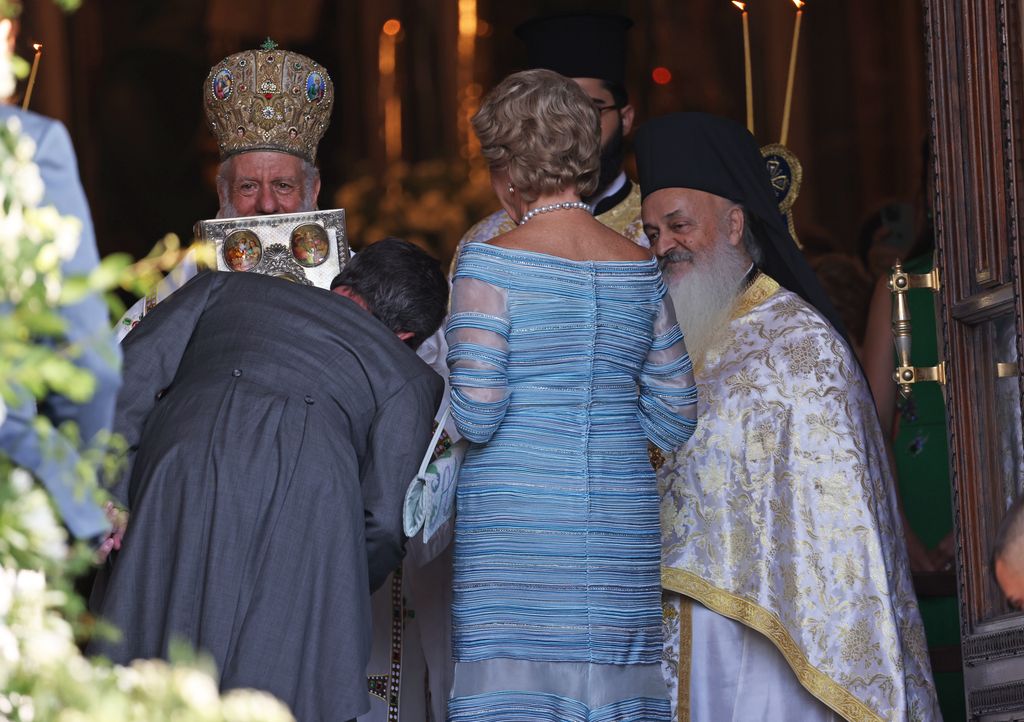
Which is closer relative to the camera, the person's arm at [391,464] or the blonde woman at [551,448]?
the blonde woman at [551,448]

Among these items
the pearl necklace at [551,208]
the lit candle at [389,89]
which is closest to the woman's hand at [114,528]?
the pearl necklace at [551,208]

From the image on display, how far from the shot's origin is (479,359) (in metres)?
3.71

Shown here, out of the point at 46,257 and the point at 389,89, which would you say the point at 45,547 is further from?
the point at 389,89

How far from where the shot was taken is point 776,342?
466 cm

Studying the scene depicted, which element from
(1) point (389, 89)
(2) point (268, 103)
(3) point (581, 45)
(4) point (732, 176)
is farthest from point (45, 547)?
(1) point (389, 89)

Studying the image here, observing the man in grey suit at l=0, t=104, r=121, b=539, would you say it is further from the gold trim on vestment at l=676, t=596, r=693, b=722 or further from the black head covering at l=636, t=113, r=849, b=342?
the black head covering at l=636, t=113, r=849, b=342

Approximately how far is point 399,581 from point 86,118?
15.6 feet

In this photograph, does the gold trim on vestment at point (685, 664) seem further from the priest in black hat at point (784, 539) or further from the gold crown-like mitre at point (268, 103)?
the gold crown-like mitre at point (268, 103)

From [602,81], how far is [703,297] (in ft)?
5.45

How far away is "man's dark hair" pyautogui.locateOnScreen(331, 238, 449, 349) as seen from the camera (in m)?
4.10

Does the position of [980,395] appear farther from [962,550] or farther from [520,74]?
[520,74]

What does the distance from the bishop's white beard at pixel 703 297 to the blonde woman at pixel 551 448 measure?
889 millimetres

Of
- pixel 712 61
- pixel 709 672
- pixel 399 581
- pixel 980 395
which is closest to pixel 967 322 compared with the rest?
pixel 980 395

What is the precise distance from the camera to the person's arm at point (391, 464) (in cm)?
395
